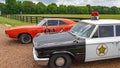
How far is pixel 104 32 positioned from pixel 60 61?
1641 mm

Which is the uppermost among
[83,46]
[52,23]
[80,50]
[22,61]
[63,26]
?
[52,23]

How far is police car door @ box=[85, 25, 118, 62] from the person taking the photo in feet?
19.4

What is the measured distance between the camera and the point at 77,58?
5.90m

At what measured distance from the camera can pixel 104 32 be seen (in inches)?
246

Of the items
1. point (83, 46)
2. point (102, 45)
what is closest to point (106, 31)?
point (102, 45)

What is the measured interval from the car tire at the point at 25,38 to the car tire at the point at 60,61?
4179mm

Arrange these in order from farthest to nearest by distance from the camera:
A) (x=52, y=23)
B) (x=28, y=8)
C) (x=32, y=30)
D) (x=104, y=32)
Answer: (x=28, y=8) < (x=52, y=23) < (x=32, y=30) < (x=104, y=32)

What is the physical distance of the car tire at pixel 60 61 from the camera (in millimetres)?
5720

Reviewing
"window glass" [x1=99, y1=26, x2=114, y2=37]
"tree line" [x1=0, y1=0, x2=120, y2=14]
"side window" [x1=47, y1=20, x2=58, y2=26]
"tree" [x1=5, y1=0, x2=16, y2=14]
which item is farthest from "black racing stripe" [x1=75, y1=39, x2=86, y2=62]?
"tree" [x1=5, y1=0, x2=16, y2=14]

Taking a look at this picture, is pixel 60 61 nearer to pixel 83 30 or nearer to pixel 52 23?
pixel 83 30

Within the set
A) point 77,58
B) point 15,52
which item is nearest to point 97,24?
point 77,58

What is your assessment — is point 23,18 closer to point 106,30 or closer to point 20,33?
point 20,33

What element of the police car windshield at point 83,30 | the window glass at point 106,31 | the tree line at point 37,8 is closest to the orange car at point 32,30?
the police car windshield at point 83,30

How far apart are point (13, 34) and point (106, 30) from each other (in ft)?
15.9
